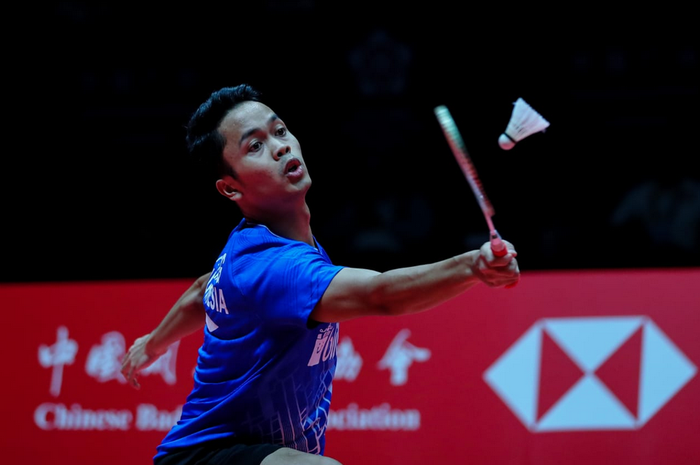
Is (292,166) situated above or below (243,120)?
below

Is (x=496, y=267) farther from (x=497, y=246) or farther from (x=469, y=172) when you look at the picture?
(x=469, y=172)

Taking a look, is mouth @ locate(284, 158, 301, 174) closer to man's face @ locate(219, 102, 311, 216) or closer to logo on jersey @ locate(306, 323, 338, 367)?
man's face @ locate(219, 102, 311, 216)

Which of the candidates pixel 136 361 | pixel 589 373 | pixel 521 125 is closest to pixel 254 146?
pixel 521 125

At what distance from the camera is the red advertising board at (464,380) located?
4.22 metres

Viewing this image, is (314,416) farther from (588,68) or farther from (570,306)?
(588,68)

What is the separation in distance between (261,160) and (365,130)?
3825 millimetres

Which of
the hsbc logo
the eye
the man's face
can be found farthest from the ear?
the hsbc logo

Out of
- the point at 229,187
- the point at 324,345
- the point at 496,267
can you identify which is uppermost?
the point at 229,187

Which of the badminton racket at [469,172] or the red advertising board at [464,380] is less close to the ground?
the badminton racket at [469,172]

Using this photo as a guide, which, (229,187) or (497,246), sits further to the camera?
(229,187)

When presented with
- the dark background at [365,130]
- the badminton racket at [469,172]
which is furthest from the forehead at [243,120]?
the dark background at [365,130]

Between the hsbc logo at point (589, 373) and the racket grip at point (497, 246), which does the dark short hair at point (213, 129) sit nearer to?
the racket grip at point (497, 246)

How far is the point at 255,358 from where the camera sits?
8.13 ft

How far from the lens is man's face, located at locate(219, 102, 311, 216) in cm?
262
